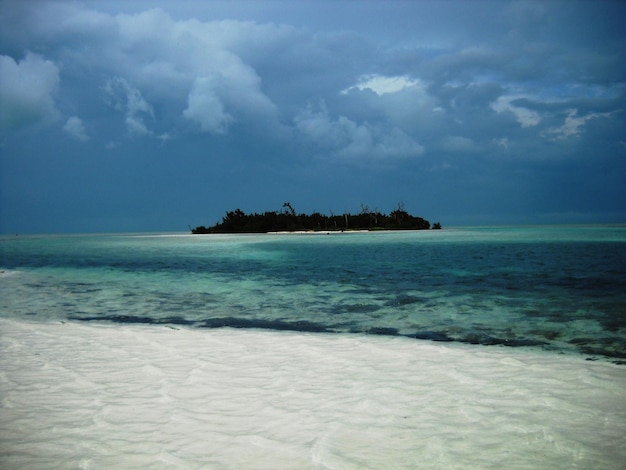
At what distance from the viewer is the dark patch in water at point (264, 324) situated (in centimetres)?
827

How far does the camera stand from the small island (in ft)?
238

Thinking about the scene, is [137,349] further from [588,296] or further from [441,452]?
[588,296]

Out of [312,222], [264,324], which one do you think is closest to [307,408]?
[264,324]

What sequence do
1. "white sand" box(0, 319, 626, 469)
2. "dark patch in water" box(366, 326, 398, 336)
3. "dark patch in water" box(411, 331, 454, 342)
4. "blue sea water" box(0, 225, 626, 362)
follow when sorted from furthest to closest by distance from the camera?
"blue sea water" box(0, 225, 626, 362) < "dark patch in water" box(366, 326, 398, 336) < "dark patch in water" box(411, 331, 454, 342) < "white sand" box(0, 319, 626, 469)

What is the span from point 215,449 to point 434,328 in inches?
226

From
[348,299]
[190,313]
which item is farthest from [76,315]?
[348,299]

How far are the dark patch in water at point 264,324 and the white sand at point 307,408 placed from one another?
1.54 m

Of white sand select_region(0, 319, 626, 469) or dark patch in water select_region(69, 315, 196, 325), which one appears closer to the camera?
white sand select_region(0, 319, 626, 469)

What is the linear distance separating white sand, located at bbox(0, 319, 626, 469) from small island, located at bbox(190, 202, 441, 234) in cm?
6496

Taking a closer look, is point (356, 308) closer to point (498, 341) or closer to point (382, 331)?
point (382, 331)

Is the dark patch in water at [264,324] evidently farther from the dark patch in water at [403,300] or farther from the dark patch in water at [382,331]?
the dark patch in water at [403,300]

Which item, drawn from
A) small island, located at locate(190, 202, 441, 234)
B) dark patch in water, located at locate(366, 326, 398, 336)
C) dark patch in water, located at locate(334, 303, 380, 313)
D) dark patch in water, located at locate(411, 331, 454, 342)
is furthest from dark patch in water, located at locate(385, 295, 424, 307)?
small island, located at locate(190, 202, 441, 234)

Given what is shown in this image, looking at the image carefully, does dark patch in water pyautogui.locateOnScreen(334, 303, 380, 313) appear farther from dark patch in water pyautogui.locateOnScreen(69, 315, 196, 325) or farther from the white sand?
dark patch in water pyautogui.locateOnScreen(69, 315, 196, 325)

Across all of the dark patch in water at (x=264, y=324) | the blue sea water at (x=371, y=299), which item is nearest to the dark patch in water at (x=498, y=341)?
the blue sea water at (x=371, y=299)
